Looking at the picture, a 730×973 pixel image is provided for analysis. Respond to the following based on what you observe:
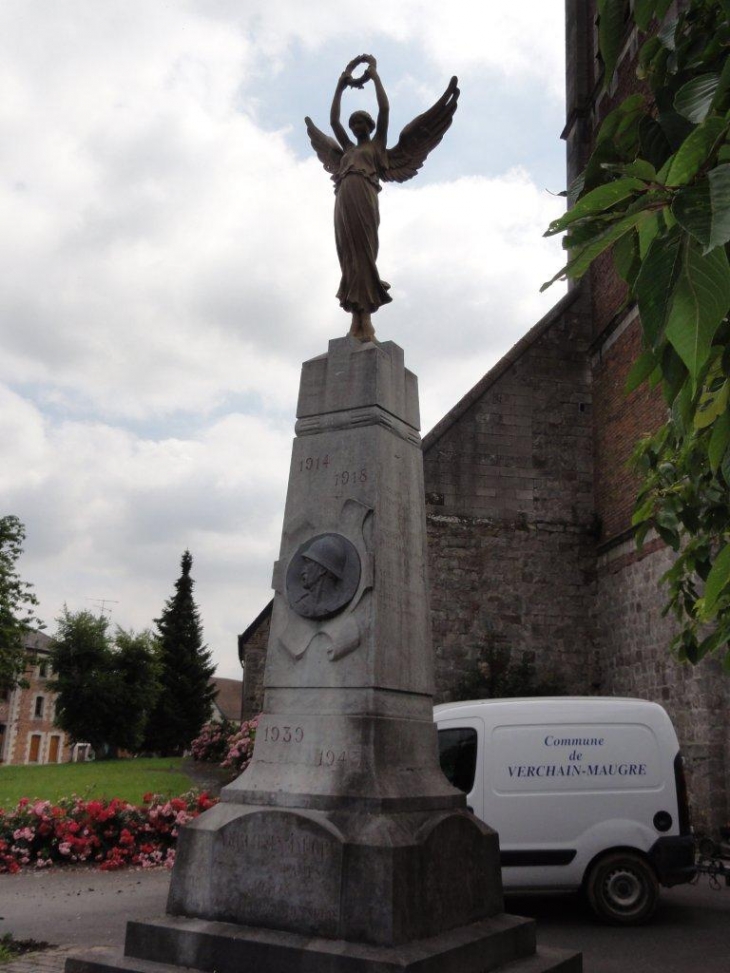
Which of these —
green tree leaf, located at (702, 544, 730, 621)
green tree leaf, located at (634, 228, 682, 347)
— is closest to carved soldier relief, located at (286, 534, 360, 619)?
green tree leaf, located at (702, 544, 730, 621)

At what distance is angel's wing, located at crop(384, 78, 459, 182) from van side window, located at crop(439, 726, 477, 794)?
5181 millimetres

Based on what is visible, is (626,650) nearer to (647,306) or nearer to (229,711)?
(647,306)

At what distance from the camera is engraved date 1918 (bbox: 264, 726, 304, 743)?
5047 millimetres

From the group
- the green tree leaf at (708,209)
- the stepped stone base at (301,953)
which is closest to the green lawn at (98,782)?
the stepped stone base at (301,953)

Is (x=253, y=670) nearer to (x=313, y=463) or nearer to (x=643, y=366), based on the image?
(x=313, y=463)

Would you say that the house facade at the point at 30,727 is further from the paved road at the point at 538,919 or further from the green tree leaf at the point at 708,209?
the green tree leaf at the point at 708,209

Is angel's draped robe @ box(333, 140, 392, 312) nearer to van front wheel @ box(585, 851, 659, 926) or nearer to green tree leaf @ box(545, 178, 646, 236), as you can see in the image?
green tree leaf @ box(545, 178, 646, 236)

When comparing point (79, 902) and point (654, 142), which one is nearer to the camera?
point (654, 142)

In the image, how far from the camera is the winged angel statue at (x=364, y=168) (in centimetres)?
620

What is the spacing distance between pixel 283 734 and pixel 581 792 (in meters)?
4.24

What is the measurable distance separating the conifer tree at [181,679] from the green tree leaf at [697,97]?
4298cm

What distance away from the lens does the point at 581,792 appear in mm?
8242

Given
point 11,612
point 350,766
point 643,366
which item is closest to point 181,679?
point 11,612

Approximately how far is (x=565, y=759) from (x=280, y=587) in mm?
4189
